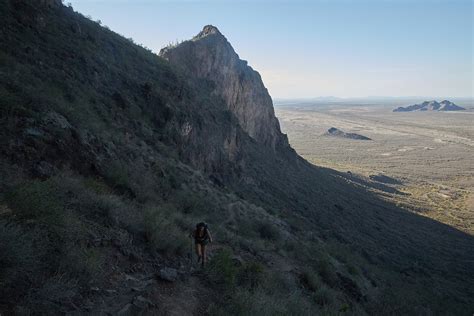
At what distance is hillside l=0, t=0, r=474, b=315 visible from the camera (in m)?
5.35

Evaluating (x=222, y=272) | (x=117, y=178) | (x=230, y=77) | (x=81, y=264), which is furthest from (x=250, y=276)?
(x=230, y=77)

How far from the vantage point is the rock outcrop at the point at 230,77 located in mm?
33750

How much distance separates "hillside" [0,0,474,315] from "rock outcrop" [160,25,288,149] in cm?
144

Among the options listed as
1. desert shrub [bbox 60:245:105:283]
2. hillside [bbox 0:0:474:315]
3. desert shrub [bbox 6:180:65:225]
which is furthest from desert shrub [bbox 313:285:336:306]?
desert shrub [bbox 6:180:65:225]

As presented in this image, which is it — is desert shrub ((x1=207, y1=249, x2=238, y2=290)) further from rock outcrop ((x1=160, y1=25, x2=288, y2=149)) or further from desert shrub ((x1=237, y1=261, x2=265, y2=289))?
rock outcrop ((x1=160, y1=25, x2=288, y2=149))

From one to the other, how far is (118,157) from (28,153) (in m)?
4.19

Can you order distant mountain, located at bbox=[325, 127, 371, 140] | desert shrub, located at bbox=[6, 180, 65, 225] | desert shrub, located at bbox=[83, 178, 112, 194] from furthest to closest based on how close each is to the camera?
distant mountain, located at bbox=[325, 127, 371, 140] < desert shrub, located at bbox=[83, 178, 112, 194] < desert shrub, located at bbox=[6, 180, 65, 225]

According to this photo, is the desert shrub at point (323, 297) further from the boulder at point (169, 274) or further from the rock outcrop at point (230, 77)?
the rock outcrop at point (230, 77)

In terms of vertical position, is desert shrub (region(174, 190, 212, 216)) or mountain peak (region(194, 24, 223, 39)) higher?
mountain peak (region(194, 24, 223, 39))

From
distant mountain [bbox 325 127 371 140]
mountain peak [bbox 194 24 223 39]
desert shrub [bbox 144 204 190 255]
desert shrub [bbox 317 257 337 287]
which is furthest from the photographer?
distant mountain [bbox 325 127 371 140]

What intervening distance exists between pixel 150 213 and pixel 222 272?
7.95ft

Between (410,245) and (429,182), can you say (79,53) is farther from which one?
(429,182)

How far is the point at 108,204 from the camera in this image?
24.8ft

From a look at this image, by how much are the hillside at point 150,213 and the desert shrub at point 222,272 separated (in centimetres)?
4
